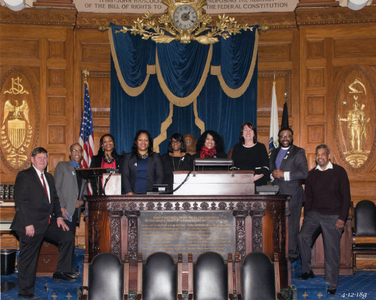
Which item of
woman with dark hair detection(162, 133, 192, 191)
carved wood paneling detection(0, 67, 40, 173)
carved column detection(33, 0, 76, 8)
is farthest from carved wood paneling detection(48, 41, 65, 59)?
woman with dark hair detection(162, 133, 192, 191)

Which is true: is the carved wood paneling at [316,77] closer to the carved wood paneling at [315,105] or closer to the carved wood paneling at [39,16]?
the carved wood paneling at [315,105]

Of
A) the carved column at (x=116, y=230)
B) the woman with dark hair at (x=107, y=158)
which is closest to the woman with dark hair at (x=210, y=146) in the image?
the woman with dark hair at (x=107, y=158)

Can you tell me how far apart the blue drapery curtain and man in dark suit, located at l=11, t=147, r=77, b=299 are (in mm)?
2668

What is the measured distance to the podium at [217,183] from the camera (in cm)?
548

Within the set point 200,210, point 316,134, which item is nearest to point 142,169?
point 200,210

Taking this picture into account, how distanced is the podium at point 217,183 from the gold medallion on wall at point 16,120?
441cm

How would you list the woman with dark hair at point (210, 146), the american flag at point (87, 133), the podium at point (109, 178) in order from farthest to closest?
the american flag at point (87, 133), the woman with dark hair at point (210, 146), the podium at point (109, 178)

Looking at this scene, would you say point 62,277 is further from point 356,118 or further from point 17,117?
point 356,118

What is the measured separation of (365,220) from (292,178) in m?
2.14

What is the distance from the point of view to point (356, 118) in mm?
8758

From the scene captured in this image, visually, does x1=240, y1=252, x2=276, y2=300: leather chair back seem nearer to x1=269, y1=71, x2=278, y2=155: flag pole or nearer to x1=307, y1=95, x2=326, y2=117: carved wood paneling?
x1=269, y1=71, x2=278, y2=155: flag pole

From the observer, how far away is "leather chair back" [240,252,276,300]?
4.63m

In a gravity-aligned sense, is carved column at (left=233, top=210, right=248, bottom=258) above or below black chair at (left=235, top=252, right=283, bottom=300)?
above

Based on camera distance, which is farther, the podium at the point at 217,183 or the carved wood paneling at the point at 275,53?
the carved wood paneling at the point at 275,53
